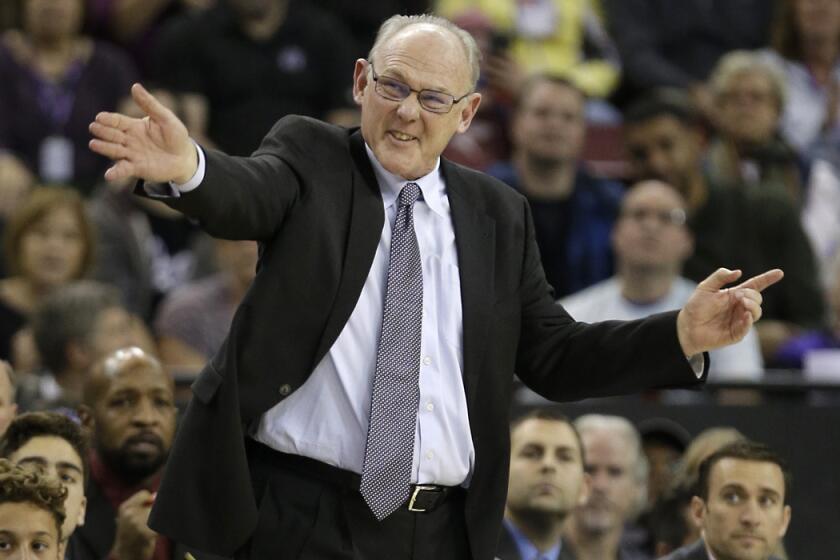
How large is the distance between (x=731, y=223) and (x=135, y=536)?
414 centimetres

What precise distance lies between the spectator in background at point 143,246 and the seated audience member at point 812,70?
11.2 ft

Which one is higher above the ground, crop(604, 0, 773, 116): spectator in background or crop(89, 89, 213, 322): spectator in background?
crop(604, 0, 773, 116): spectator in background

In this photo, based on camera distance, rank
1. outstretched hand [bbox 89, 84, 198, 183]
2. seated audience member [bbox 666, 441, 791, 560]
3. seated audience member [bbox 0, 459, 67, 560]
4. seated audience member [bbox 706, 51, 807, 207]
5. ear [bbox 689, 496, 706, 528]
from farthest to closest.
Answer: seated audience member [bbox 706, 51, 807, 207], ear [bbox 689, 496, 706, 528], seated audience member [bbox 666, 441, 791, 560], seated audience member [bbox 0, 459, 67, 560], outstretched hand [bbox 89, 84, 198, 183]

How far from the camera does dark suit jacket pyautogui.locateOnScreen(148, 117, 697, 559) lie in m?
3.50

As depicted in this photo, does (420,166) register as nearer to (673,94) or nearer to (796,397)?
(796,397)

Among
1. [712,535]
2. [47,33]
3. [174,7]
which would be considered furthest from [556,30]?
[712,535]

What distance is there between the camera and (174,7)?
9.12 metres

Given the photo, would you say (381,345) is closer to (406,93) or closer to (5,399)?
(406,93)

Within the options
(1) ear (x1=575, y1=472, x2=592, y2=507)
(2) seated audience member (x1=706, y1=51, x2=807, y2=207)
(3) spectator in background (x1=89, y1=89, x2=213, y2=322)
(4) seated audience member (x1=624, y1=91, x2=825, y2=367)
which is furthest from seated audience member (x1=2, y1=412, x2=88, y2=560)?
(2) seated audience member (x1=706, y1=51, x2=807, y2=207)

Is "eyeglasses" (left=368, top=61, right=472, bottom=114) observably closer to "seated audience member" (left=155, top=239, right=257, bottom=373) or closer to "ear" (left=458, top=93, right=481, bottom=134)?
"ear" (left=458, top=93, right=481, bottom=134)

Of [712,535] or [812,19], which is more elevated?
[812,19]

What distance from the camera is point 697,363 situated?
384 cm

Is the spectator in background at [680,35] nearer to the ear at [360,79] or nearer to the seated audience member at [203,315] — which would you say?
the seated audience member at [203,315]

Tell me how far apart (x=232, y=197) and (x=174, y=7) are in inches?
237
